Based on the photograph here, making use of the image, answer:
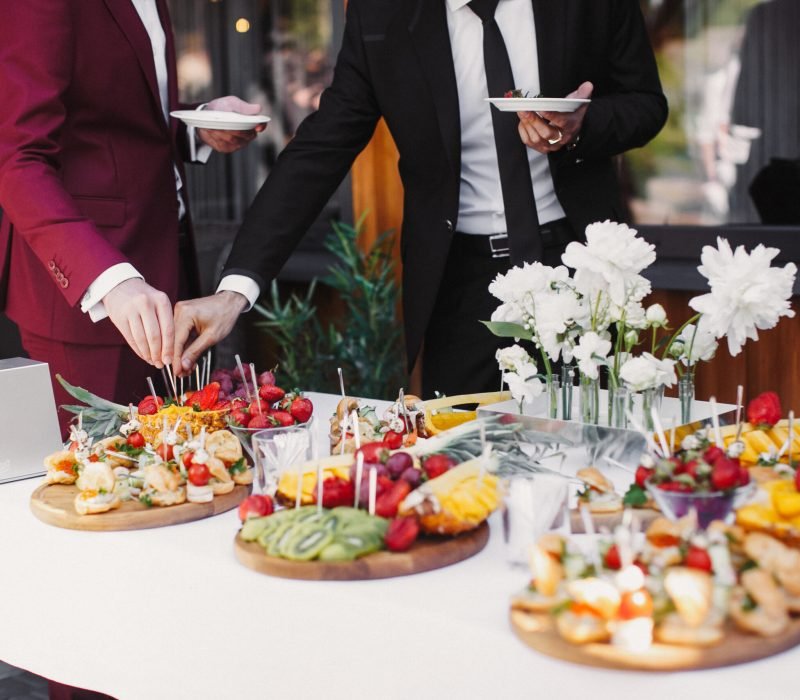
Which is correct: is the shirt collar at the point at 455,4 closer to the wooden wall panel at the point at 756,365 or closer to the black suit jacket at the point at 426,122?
the black suit jacket at the point at 426,122

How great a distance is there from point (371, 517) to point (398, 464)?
9cm

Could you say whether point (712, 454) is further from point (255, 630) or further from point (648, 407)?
point (255, 630)

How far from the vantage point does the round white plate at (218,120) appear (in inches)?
81.8

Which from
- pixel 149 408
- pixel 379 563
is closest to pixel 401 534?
pixel 379 563

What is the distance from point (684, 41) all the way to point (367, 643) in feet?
14.9

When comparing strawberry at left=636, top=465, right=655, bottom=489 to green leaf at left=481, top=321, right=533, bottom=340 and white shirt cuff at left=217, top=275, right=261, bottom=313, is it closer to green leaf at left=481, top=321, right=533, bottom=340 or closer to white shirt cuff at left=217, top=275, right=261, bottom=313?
green leaf at left=481, top=321, right=533, bottom=340

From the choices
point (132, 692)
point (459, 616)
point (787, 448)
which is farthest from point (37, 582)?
point (787, 448)

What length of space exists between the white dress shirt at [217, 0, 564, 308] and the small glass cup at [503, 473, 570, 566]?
1286 millimetres

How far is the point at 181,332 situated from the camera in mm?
2002

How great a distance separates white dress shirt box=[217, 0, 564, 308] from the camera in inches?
98.8

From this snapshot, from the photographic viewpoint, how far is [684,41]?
17.2ft

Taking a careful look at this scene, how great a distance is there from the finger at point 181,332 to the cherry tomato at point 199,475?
39cm

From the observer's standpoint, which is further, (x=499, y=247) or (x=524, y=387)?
(x=499, y=247)

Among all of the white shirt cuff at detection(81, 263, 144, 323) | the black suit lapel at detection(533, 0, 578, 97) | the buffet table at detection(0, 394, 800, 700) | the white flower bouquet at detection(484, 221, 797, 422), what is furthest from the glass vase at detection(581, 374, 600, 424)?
the black suit lapel at detection(533, 0, 578, 97)
